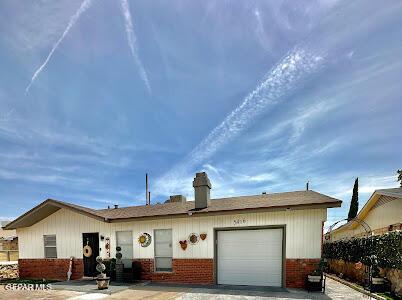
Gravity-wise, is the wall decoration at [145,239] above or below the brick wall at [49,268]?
above

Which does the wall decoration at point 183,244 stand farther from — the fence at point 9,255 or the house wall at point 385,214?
the fence at point 9,255

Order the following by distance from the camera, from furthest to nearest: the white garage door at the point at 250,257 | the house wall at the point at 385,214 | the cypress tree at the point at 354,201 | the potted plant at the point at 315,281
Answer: the cypress tree at the point at 354,201 < the house wall at the point at 385,214 < the white garage door at the point at 250,257 < the potted plant at the point at 315,281

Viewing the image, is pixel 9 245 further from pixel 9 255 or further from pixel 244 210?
pixel 244 210

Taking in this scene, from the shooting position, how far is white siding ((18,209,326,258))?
30.8 feet

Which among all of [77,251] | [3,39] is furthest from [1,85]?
[77,251]

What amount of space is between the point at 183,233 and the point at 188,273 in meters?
1.57

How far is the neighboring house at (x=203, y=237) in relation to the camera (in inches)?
372

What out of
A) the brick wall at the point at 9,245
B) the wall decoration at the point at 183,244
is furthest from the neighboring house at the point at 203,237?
the brick wall at the point at 9,245

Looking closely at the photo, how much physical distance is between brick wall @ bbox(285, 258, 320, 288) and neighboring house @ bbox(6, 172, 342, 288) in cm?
3

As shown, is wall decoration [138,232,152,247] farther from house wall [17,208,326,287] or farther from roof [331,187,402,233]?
roof [331,187,402,233]

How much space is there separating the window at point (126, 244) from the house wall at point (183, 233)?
0.69ft

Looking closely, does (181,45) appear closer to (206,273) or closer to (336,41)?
(336,41)

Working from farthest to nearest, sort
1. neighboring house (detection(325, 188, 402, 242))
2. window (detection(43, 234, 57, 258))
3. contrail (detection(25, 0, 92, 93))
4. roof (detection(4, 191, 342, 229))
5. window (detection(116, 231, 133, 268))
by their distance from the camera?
neighboring house (detection(325, 188, 402, 242)), window (detection(43, 234, 57, 258)), window (detection(116, 231, 133, 268)), roof (detection(4, 191, 342, 229)), contrail (detection(25, 0, 92, 93))

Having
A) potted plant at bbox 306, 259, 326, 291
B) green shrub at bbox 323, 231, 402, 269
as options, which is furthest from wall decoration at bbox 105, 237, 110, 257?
green shrub at bbox 323, 231, 402, 269
